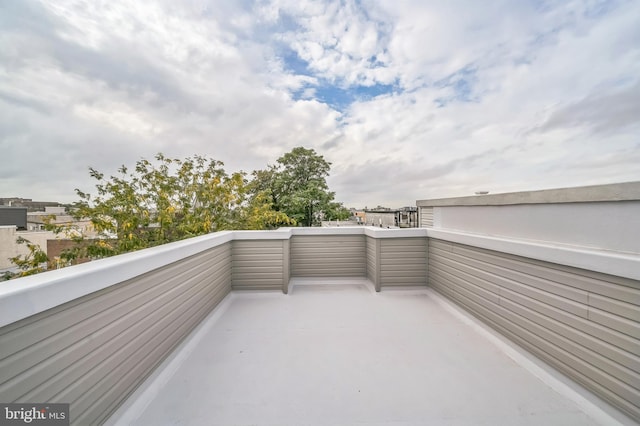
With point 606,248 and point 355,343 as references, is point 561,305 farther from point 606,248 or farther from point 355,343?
point 355,343

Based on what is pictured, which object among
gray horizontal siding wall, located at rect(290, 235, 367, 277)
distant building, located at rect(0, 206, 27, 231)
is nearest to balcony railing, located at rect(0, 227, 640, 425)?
gray horizontal siding wall, located at rect(290, 235, 367, 277)

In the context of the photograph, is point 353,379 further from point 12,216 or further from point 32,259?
point 12,216

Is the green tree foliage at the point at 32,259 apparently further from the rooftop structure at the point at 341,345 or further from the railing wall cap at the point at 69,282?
the railing wall cap at the point at 69,282

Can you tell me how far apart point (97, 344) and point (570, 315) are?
320 centimetres

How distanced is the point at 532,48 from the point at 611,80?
1458mm

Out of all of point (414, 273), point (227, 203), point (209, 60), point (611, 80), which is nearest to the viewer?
point (611, 80)

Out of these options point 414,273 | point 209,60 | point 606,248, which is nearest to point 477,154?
point 414,273

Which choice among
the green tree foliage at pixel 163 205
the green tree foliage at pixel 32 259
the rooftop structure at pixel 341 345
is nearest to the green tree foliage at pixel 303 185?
the green tree foliage at pixel 163 205

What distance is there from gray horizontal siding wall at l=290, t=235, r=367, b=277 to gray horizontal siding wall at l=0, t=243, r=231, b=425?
2260 mm

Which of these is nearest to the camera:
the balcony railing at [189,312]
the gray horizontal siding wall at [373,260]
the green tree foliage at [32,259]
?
the balcony railing at [189,312]

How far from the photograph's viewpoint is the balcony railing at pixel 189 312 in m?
1.07

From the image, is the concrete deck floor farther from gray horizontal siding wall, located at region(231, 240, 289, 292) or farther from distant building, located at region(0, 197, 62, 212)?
distant building, located at region(0, 197, 62, 212)

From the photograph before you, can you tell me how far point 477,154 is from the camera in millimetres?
5930

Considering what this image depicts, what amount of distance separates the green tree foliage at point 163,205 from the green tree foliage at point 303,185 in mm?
6844
